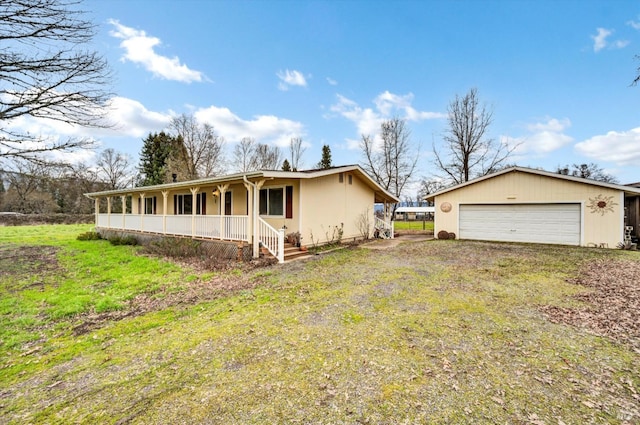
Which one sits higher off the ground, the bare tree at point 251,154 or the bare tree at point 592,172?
the bare tree at point 251,154

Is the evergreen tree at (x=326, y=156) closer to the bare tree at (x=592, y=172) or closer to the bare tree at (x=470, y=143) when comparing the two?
the bare tree at (x=470, y=143)

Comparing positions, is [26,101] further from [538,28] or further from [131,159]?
[131,159]

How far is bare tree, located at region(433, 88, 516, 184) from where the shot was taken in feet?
72.2

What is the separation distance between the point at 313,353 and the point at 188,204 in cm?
1407

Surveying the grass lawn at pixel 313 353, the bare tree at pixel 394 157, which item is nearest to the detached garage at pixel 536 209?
the grass lawn at pixel 313 353

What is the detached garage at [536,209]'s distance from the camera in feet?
37.0

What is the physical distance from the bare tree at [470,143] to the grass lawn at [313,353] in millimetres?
17615

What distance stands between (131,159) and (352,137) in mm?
31898

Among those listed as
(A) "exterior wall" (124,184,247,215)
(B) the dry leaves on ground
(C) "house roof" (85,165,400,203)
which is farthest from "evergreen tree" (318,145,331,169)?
(B) the dry leaves on ground

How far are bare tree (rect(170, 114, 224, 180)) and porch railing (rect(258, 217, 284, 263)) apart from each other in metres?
27.7

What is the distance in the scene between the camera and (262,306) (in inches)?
203

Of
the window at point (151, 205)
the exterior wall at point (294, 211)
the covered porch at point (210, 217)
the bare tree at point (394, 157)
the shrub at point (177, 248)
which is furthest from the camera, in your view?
the bare tree at point (394, 157)

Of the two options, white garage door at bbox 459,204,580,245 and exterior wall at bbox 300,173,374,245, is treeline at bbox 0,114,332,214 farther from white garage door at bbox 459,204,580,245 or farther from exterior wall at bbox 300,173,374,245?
white garage door at bbox 459,204,580,245

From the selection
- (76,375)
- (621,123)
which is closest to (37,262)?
(76,375)
